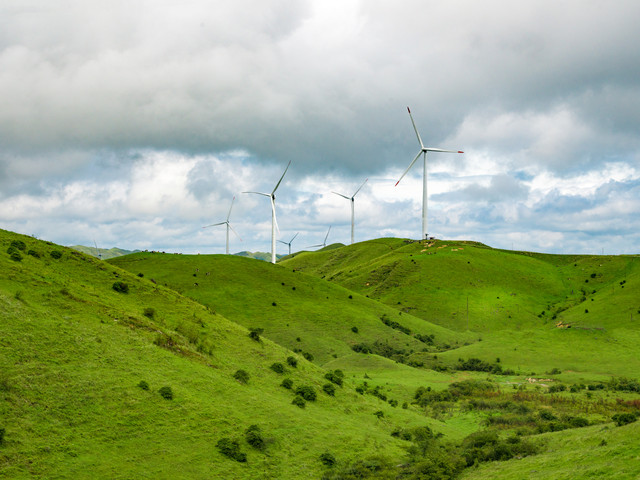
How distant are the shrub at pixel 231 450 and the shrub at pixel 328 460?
22.1 ft

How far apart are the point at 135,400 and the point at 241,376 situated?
43.3 ft

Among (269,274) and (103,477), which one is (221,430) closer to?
(103,477)

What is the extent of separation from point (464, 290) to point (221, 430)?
15225 cm

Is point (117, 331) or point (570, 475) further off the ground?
point (117, 331)

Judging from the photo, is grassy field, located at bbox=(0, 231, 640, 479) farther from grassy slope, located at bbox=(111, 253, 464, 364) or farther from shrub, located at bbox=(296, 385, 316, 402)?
grassy slope, located at bbox=(111, 253, 464, 364)

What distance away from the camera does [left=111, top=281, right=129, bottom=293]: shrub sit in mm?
62469

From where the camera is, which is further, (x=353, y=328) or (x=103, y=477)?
(x=353, y=328)

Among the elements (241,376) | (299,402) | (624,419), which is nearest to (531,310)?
(624,419)

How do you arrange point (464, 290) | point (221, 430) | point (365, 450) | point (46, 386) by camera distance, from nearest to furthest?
point (46, 386) < point (221, 430) < point (365, 450) < point (464, 290)

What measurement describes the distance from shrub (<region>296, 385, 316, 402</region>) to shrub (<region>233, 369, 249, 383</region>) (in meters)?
6.17

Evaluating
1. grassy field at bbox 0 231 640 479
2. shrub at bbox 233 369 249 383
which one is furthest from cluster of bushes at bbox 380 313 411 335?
shrub at bbox 233 369 249 383

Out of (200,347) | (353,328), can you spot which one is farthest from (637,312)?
(200,347)

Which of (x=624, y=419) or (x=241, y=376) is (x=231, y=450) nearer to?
(x=241, y=376)

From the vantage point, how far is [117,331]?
46438 mm
